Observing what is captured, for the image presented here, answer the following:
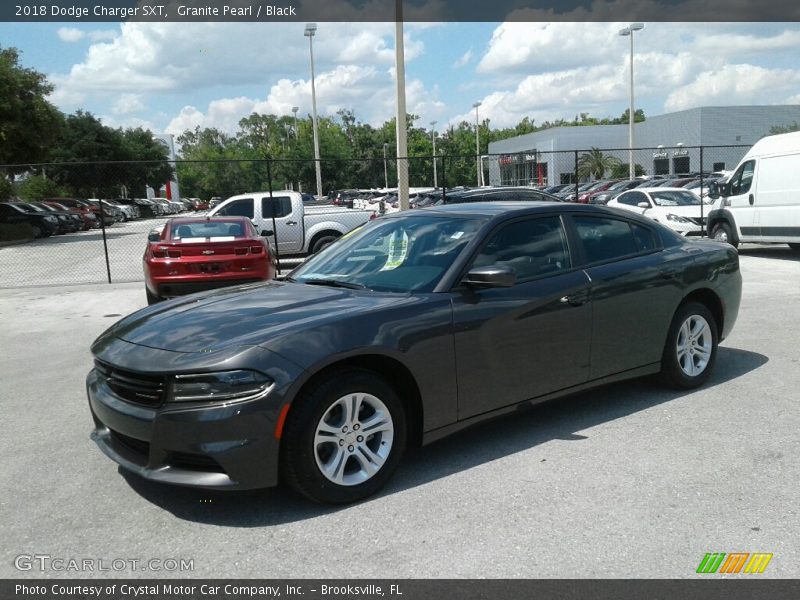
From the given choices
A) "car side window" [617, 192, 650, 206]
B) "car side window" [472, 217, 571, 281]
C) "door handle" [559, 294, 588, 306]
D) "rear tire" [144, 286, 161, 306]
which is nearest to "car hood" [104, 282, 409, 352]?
"car side window" [472, 217, 571, 281]

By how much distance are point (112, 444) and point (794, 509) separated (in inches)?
140

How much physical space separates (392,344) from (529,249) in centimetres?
141

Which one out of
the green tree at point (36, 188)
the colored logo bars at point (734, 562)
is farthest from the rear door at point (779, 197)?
the green tree at point (36, 188)

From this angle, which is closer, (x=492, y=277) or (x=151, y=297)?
(x=492, y=277)

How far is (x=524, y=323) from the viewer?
4.66 meters

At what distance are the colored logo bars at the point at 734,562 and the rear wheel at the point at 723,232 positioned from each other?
14.1 metres

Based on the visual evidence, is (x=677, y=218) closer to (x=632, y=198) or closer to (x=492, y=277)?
(x=632, y=198)

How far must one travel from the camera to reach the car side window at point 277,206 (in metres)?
16.9

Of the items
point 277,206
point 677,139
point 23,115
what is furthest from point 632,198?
point 677,139

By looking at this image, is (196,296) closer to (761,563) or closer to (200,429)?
(200,429)

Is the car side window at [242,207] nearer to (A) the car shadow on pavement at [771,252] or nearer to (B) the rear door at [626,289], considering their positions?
(A) the car shadow on pavement at [771,252]

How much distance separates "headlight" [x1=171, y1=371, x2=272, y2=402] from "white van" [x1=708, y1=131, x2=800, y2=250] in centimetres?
1358

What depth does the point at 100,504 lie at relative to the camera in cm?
405
